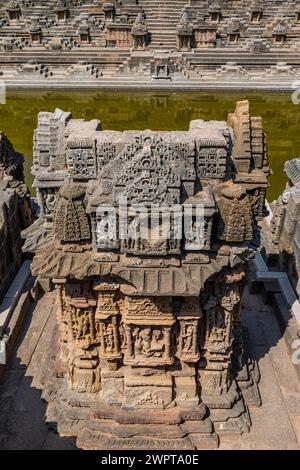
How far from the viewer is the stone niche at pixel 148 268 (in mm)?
4816

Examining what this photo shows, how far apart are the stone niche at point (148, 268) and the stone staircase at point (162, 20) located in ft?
89.3

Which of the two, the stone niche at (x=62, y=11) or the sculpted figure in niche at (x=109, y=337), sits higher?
the stone niche at (x=62, y=11)

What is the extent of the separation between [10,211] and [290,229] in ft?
19.4

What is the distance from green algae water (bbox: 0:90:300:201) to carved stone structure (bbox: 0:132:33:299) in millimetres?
8069

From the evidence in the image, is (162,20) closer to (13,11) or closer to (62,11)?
(62,11)

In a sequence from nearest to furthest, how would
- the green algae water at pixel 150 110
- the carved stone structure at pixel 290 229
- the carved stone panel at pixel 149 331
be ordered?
the carved stone panel at pixel 149 331
the carved stone structure at pixel 290 229
the green algae water at pixel 150 110

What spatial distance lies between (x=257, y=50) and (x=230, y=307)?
27.2 meters

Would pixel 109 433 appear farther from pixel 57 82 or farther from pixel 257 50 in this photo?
pixel 257 50

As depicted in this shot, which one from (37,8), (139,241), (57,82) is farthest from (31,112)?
(139,241)

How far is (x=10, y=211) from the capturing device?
837cm

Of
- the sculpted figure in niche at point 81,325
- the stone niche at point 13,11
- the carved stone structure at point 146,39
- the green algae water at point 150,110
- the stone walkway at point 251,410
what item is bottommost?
the stone walkway at point 251,410

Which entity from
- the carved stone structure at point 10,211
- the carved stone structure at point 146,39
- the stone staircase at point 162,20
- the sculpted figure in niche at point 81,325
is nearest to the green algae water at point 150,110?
the carved stone structure at point 146,39

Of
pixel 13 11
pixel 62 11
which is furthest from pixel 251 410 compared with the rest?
pixel 13 11

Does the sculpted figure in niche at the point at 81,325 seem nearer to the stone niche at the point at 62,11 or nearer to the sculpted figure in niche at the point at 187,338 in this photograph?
the sculpted figure in niche at the point at 187,338
